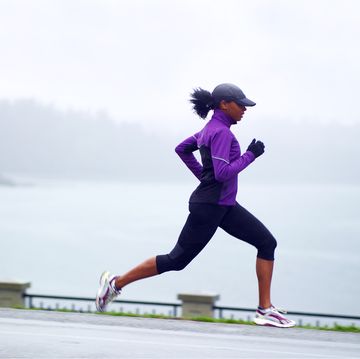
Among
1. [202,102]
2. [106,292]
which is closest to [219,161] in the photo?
[202,102]

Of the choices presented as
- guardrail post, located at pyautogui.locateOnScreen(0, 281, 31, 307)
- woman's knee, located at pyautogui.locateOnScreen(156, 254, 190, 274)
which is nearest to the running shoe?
woman's knee, located at pyautogui.locateOnScreen(156, 254, 190, 274)

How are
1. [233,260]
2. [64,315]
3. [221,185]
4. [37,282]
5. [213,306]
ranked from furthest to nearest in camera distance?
[233,260]
[37,282]
[213,306]
[64,315]
[221,185]

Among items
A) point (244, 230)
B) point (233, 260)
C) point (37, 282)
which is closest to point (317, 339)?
point (244, 230)

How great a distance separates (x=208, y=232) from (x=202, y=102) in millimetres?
964

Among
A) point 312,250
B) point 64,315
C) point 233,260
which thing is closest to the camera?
point 64,315

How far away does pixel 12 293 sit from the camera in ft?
41.9

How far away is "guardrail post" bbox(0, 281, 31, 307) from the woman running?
7.22m

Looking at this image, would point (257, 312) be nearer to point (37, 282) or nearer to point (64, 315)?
point (64, 315)

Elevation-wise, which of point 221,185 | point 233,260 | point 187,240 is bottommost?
point 187,240

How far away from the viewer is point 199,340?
529 centimetres

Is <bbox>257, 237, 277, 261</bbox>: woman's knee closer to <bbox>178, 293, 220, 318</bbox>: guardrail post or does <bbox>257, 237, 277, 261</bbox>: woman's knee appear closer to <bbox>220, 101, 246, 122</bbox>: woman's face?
<bbox>220, 101, 246, 122</bbox>: woman's face

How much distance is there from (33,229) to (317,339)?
512 feet

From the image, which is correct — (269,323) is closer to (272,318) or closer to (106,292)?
(272,318)

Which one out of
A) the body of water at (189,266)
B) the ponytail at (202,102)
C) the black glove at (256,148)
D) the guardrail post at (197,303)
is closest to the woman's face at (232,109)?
the ponytail at (202,102)
